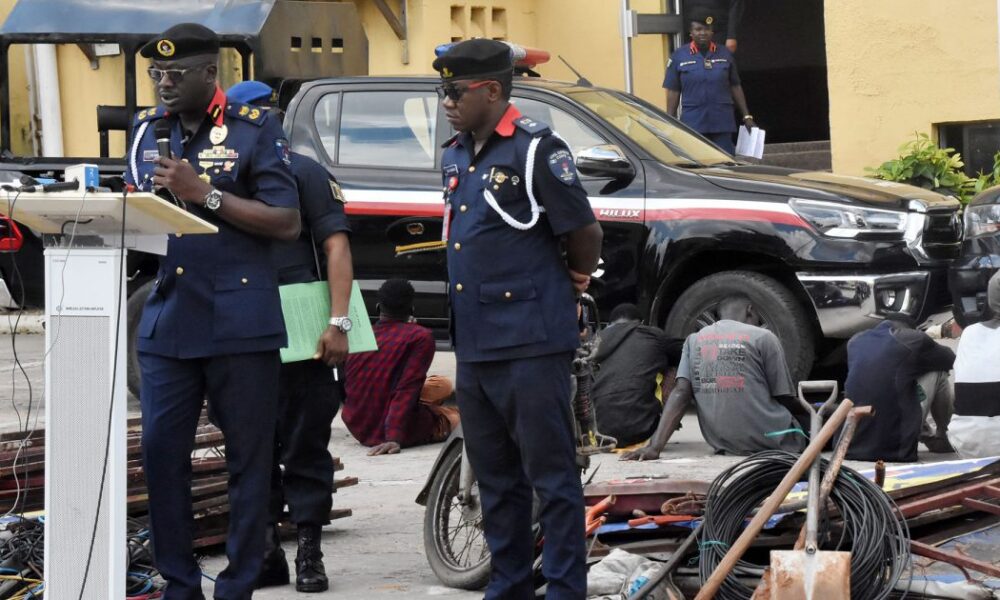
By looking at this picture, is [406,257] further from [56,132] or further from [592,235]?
[56,132]

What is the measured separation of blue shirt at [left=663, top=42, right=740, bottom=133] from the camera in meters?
14.1

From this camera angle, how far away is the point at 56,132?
1730cm

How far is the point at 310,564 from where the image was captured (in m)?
6.27

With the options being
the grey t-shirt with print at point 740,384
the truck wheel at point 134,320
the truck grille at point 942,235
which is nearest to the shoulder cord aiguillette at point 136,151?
the grey t-shirt with print at point 740,384

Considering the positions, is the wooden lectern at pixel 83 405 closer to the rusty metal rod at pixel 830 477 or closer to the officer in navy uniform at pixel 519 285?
the officer in navy uniform at pixel 519 285

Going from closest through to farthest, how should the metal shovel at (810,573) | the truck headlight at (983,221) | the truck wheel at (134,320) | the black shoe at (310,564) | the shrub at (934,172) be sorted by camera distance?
the metal shovel at (810,573) → the black shoe at (310,564) → the truck wheel at (134,320) → the truck headlight at (983,221) → the shrub at (934,172)

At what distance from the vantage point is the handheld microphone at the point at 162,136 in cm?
507

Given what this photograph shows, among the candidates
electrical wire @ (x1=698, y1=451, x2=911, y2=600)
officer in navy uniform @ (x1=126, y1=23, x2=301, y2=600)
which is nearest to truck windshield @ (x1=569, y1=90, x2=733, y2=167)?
electrical wire @ (x1=698, y1=451, x2=911, y2=600)

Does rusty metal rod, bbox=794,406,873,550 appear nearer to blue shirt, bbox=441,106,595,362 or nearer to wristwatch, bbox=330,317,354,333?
blue shirt, bbox=441,106,595,362

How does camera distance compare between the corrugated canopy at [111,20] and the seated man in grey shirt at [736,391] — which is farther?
the corrugated canopy at [111,20]

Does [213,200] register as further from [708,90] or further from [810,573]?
[708,90]

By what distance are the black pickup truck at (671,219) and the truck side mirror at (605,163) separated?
0.01 m

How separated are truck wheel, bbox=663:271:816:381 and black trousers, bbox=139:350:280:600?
4639 millimetres

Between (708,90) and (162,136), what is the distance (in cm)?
934
